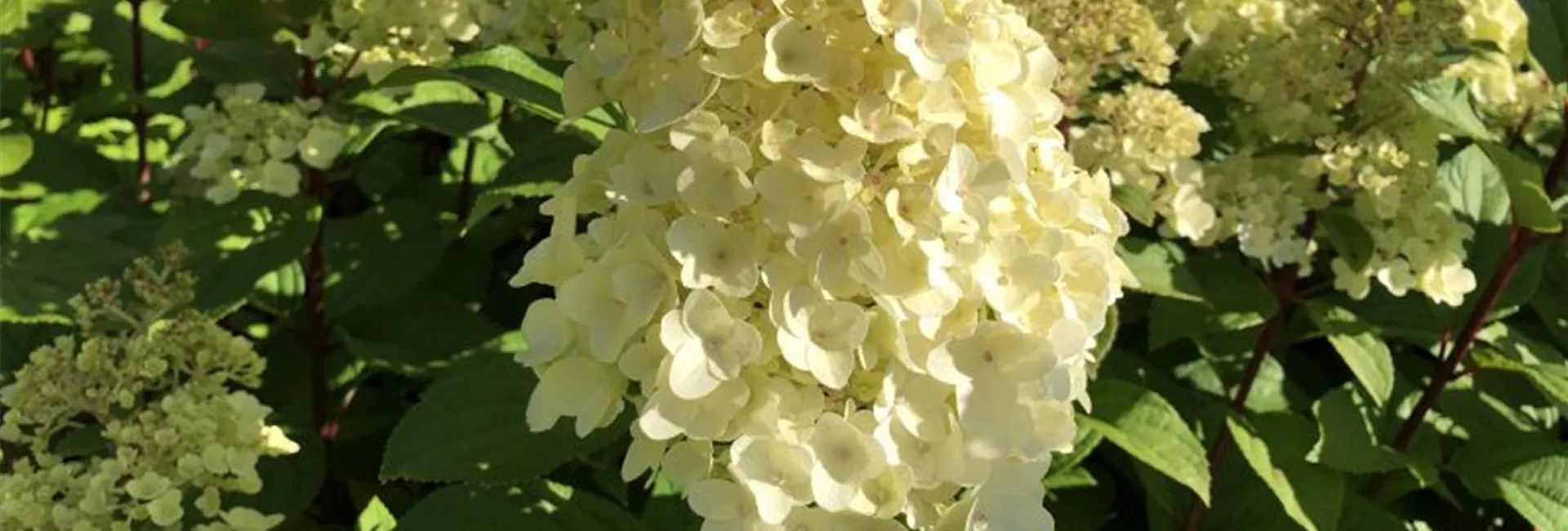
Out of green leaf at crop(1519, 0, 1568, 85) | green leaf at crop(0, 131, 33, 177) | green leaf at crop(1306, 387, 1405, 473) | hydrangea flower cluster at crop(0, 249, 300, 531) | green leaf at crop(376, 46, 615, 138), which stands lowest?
green leaf at crop(1306, 387, 1405, 473)

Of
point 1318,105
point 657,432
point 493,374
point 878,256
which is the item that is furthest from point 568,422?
point 1318,105

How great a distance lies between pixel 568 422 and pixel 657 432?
47cm

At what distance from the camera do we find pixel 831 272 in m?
1.34

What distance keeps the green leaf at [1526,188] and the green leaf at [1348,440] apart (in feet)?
1.35

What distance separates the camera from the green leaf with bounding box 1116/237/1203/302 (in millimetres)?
2195

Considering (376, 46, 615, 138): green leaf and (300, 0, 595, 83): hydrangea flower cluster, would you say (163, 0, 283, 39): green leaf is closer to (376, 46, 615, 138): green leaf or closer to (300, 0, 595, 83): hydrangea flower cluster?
(300, 0, 595, 83): hydrangea flower cluster

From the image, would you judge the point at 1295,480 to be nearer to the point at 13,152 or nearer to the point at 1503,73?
the point at 1503,73

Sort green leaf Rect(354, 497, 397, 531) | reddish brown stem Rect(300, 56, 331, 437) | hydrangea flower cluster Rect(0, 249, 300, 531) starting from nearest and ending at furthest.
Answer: hydrangea flower cluster Rect(0, 249, 300, 531)
green leaf Rect(354, 497, 397, 531)
reddish brown stem Rect(300, 56, 331, 437)

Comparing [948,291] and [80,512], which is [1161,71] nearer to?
[948,291]

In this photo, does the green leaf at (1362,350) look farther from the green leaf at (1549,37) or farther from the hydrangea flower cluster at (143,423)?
the hydrangea flower cluster at (143,423)

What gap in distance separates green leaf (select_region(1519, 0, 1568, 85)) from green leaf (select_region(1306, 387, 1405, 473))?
60 cm

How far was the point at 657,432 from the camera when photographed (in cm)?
135

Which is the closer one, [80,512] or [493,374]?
[80,512]

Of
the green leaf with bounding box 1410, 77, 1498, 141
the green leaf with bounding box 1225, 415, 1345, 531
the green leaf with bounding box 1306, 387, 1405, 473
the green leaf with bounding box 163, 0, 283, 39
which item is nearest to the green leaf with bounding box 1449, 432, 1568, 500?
the green leaf with bounding box 1306, 387, 1405, 473
